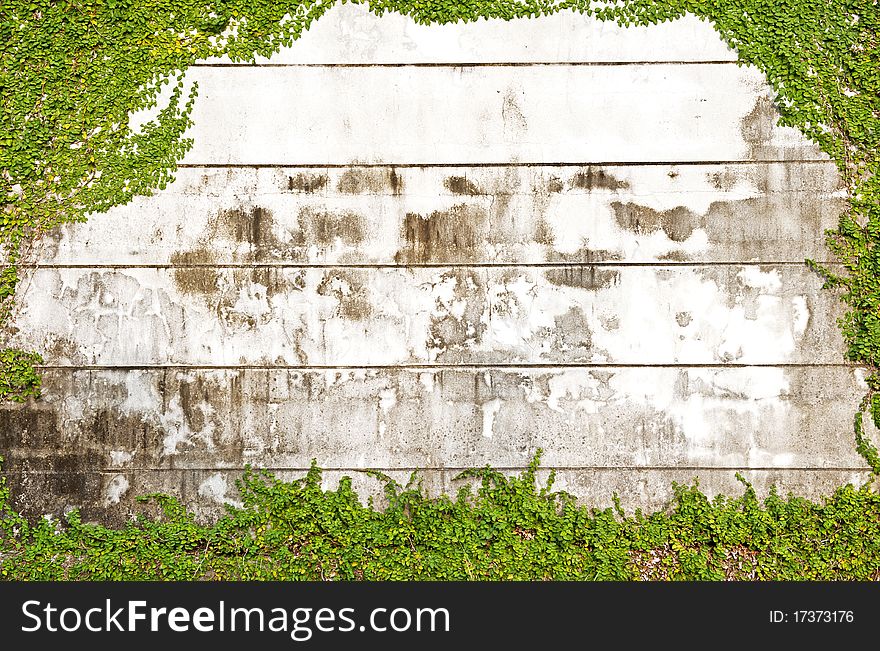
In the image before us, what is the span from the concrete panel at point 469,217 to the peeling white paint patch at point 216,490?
114cm

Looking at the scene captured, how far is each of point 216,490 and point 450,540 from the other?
1.26 meters

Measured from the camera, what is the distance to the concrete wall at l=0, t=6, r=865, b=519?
3174 millimetres

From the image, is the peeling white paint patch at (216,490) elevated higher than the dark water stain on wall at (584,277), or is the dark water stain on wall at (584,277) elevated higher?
the dark water stain on wall at (584,277)

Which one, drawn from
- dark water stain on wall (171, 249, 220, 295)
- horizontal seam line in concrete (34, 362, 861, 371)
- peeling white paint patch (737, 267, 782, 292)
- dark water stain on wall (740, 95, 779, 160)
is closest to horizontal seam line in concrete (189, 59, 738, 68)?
dark water stain on wall (740, 95, 779, 160)

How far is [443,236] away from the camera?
3189 mm

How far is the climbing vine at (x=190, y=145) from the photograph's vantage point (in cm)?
314

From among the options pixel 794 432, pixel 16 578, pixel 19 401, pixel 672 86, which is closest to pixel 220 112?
pixel 19 401

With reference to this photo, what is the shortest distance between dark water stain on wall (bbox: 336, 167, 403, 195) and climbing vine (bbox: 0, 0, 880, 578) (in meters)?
0.78

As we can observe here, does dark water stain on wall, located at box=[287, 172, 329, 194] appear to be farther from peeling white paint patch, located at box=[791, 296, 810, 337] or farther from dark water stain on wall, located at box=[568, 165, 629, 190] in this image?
peeling white paint patch, located at box=[791, 296, 810, 337]

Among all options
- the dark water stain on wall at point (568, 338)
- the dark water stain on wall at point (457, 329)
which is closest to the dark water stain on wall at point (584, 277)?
the dark water stain on wall at point (568, 338)

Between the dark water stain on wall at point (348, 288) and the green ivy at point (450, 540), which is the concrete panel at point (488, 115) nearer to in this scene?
the dark water stain on wall at point (348, 288)

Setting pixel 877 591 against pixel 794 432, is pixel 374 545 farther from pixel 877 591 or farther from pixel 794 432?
pixel 877 591

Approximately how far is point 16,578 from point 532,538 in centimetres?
267

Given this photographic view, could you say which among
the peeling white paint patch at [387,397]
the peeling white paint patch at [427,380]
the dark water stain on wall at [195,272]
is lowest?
the peeling white paint patch at [387,397]
